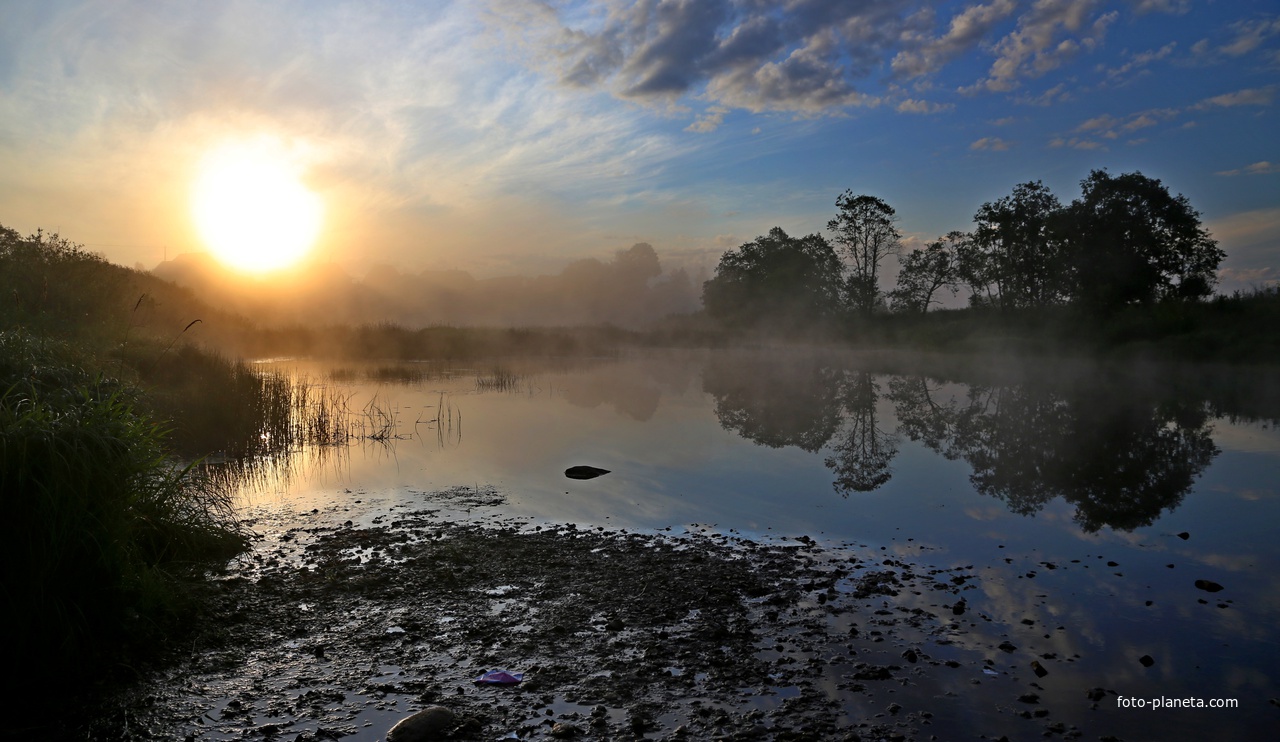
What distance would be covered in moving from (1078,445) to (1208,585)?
871 centimetres

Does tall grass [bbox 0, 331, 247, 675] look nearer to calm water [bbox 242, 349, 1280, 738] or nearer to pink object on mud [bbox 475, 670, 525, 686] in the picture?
pink object on mud [bbox 475, 670, 525, 686]

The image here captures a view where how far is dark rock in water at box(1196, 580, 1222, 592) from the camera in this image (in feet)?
21.9

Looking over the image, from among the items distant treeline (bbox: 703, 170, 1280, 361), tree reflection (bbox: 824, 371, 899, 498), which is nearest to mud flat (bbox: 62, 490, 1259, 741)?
tree reflection (bbox: 824, 371, 899, 498)

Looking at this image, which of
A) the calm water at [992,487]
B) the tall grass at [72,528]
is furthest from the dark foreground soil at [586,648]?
the calm water at [992,487]

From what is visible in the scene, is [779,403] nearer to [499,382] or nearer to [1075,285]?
[499,382]

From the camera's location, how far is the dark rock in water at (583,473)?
11.8m

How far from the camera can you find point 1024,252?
44.6 m

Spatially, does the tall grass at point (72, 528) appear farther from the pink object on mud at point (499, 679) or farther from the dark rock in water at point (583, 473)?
the dark rock in water at point (583, 473)

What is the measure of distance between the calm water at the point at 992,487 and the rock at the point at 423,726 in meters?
3.94

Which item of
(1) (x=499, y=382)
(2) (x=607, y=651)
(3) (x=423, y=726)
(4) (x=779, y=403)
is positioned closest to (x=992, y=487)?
(2) (x=607, y=651)

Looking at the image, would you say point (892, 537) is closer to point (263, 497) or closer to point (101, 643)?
point (101, 643)

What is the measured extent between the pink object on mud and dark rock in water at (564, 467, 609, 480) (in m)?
7.04

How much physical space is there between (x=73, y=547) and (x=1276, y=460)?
18.2 meters

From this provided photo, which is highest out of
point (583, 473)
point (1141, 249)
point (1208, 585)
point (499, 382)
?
point (1141, 249)
